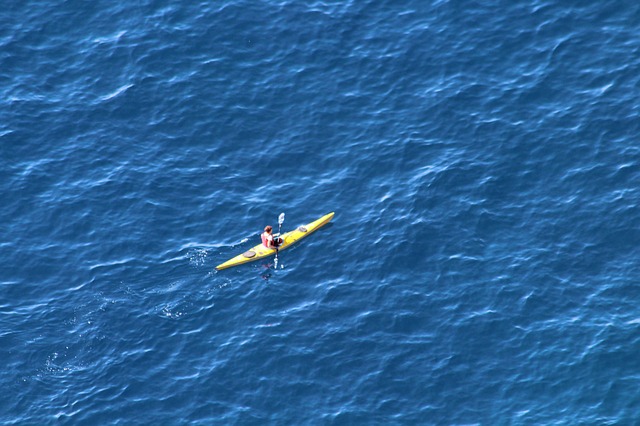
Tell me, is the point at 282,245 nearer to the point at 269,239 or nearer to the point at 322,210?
the point at 269,239

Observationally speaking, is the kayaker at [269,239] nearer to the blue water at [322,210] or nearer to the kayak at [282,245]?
the kayak at [282,245]

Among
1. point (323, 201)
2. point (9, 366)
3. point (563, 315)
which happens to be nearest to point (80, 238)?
point (9, 366)

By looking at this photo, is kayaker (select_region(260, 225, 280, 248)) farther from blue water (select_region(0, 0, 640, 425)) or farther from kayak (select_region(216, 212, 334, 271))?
blue water (select_region(0, 0, 640, 425))

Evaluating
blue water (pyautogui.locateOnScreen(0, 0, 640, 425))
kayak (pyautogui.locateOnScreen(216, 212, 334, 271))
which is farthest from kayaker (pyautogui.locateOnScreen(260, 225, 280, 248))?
blue water (pyautogui.locateOnScreen(0, 0, 640, 425))

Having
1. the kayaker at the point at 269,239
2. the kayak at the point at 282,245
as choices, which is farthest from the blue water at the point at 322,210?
the kayaker at the point at 269,239

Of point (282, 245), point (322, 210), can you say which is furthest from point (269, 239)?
point (322, 210)

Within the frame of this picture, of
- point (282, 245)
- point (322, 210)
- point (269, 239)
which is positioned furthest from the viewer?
point (322, 210)

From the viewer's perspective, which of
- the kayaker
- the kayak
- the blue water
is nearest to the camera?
the blue water
